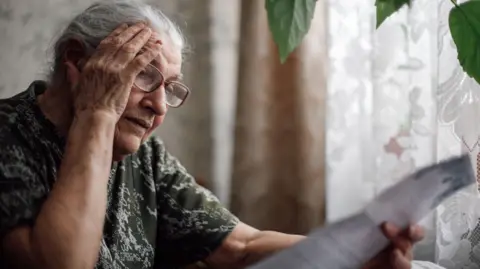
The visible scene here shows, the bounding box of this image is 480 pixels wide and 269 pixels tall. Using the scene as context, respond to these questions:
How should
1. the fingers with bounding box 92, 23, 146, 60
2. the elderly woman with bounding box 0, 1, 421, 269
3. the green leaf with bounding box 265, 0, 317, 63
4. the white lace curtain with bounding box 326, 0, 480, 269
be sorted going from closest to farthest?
the green leaf with bounding box 265, 0, 317, 63
the elderly woman with bounding box 0, 1, 421, 269
the fingers with bounding box 92, 23, 146, 60
the white lace curtain with bounding box 326, 0, 480, 269

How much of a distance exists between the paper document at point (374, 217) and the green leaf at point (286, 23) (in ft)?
0.67

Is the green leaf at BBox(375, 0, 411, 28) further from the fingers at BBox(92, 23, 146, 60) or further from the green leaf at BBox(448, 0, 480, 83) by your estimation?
the fingers at BBox(92, 23, 146, 60)

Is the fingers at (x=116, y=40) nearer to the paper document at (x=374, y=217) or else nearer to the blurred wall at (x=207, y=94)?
the paper document at (x=374, y=217)

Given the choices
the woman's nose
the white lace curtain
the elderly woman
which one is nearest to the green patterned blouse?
the elderly woman

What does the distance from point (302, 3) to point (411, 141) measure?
95 centimetres

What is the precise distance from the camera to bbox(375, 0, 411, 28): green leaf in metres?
0.70

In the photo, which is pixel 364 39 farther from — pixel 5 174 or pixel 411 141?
pixel 5 174

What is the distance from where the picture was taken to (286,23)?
663mm

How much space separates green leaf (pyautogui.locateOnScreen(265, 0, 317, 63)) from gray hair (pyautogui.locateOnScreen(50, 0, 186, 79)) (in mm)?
470

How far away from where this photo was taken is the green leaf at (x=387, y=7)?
70 cm

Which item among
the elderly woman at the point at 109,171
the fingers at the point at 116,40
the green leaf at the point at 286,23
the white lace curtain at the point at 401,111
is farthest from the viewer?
the white lace curtain at the point at 401,111

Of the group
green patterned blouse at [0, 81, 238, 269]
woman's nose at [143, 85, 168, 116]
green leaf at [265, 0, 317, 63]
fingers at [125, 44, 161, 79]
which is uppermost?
green leaf at [265, 0, 317, 63]

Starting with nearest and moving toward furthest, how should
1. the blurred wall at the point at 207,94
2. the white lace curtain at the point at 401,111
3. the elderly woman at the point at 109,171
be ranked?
1. the elderly woman at the point at 109,171
2. the white lace curtain at the point at 401,111
3. the blurred wall at the point at 207,94

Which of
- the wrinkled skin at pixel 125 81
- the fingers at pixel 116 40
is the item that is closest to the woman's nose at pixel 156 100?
the wrinkled skin at pixel 125 81
